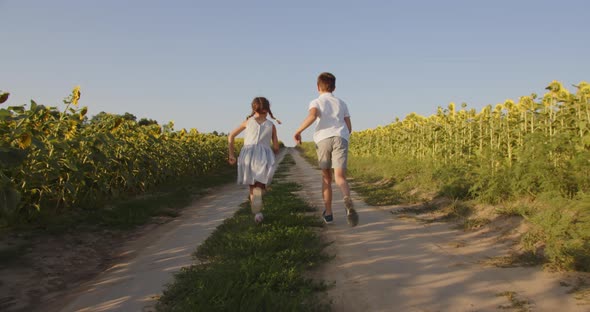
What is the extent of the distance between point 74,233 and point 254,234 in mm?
2780

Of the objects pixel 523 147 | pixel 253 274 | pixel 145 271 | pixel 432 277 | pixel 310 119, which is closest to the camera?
pixel 253 274

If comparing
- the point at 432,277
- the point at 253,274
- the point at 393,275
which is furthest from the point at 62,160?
the point at 432,277

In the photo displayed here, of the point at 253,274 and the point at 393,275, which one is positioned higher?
the point at 253,274

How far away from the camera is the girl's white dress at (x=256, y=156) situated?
18.8ft

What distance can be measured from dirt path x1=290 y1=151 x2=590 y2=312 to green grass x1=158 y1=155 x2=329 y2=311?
0.23 meters

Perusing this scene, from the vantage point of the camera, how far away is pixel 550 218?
13.4 feet

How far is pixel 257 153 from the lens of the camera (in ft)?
19.0

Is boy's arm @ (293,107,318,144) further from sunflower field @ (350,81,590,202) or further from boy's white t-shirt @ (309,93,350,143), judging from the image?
sunflower field @ (350,81,590,202)

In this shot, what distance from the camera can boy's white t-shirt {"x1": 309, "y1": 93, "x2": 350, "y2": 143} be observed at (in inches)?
225

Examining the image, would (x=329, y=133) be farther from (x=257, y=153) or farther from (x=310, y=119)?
(x=257, y=153)

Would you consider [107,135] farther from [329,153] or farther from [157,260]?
[329,153]

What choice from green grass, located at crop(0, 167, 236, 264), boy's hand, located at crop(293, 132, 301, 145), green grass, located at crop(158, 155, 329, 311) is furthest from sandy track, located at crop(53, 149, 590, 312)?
boy's hand, located at crop(293, 132, 301, 145)

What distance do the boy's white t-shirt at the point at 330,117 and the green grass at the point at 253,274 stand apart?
4.73 feet

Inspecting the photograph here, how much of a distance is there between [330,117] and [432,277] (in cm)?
283
